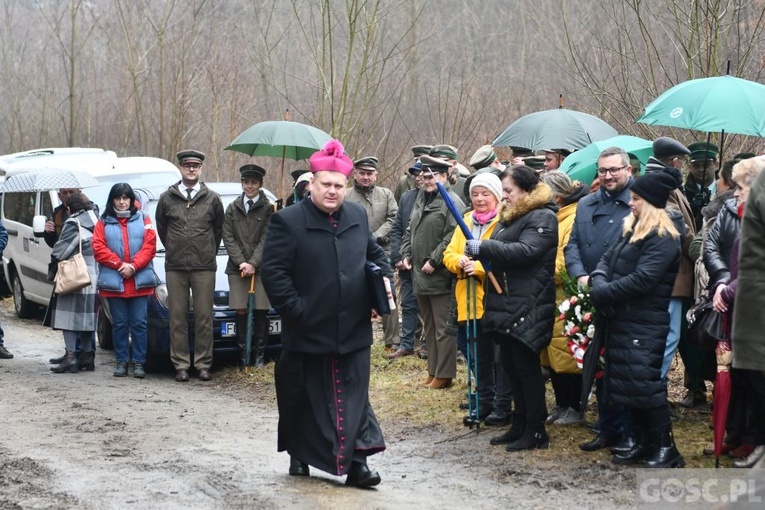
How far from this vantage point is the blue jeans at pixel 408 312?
11.9m

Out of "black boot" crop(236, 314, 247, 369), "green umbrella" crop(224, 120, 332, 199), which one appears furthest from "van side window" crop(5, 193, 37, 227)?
"black boot" crop(236, 314, 247, 369)

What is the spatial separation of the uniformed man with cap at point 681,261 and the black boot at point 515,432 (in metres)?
1.11

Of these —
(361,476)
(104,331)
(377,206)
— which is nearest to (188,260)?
(377,206)

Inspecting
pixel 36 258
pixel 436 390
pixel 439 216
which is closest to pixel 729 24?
pixel 439 216

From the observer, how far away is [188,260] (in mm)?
11438

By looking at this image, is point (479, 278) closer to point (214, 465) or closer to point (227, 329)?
point (214, 465)

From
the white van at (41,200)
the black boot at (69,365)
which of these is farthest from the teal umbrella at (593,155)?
the white van at (41,200)

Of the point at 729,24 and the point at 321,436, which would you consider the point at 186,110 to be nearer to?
the point at 729,24

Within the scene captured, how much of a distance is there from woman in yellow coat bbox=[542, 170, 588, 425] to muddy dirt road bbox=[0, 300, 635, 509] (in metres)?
0.70

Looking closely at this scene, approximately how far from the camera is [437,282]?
10125mm

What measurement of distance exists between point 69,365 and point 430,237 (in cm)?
437

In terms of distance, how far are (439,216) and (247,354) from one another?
280 centimetres

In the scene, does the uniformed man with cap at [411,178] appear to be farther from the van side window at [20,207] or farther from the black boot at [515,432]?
the van side window at [20,207]

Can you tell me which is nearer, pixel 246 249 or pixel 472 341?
pixel 472 341
